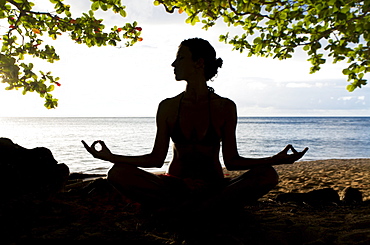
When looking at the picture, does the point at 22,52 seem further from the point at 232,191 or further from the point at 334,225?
the point at 334,225

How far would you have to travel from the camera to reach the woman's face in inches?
137

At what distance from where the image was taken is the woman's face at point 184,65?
348cm

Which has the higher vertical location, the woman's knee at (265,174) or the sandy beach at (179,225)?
the woman's knee at (265,174)

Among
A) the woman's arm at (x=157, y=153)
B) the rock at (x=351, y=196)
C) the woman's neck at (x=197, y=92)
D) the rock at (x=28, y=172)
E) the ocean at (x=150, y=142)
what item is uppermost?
the woman's neck at (x=197, y=92)

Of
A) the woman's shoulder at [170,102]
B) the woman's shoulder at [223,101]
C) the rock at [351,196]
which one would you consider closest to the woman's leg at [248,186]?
the woman's shoulder at [223,101]

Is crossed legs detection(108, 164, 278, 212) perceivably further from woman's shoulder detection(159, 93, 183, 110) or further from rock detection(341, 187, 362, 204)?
rock detection(341, 187, 362, 204)

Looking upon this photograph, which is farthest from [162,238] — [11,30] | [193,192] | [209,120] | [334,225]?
[11,30]

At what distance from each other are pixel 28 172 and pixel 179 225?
212cm

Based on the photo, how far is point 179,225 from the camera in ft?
9.99

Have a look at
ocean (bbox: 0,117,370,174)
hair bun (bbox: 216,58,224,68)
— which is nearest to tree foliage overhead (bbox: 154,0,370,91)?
hair bun (bbox: 216,58,224,68)

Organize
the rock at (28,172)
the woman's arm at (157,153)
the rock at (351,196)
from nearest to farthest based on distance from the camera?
the woman's arm at (157,153), the rock at (28,172), the rock at (351,196)

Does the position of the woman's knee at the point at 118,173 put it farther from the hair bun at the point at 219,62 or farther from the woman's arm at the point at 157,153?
the hair bun at the point at 219,62

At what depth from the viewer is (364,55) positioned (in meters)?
6.70

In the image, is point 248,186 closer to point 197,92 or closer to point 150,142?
point 197,92
